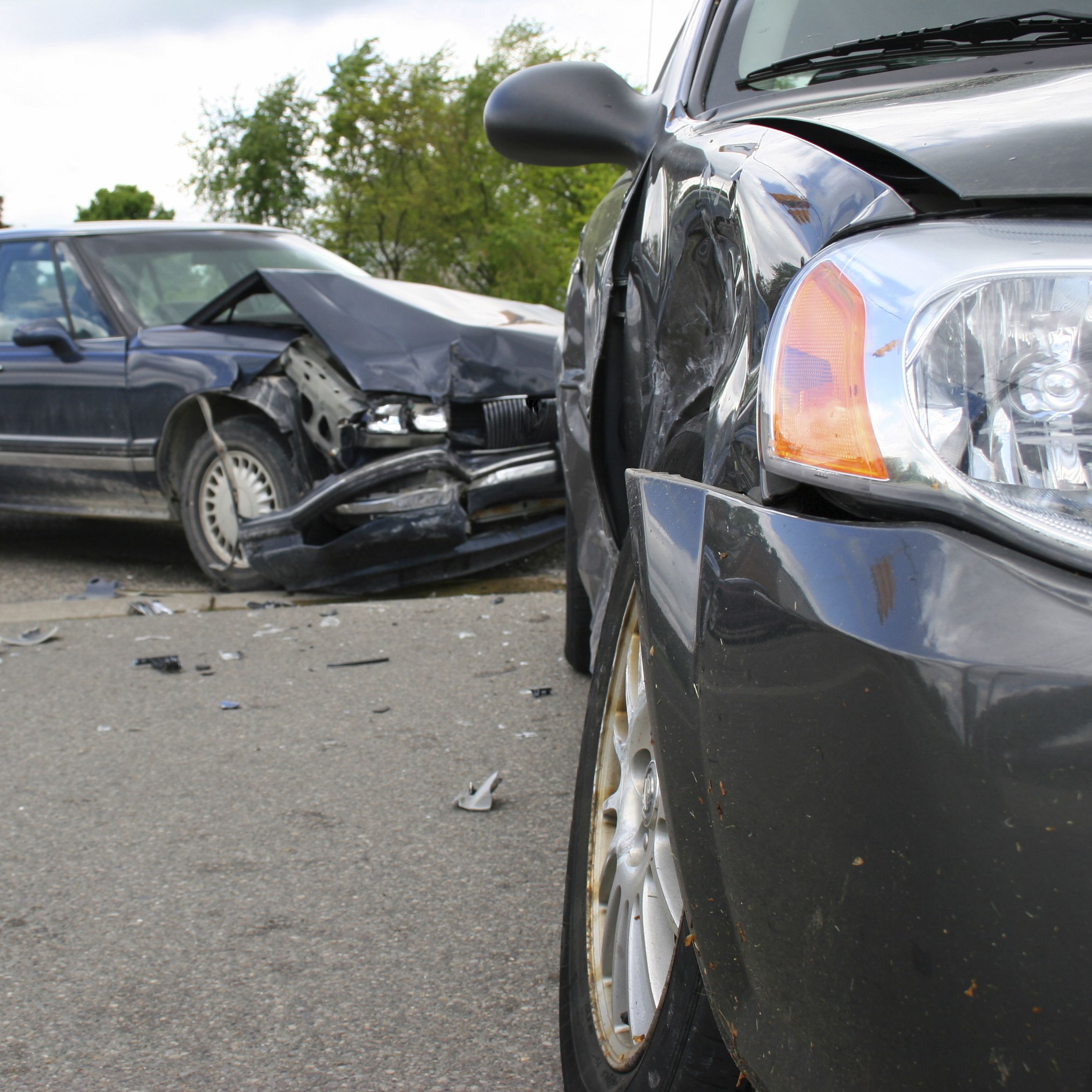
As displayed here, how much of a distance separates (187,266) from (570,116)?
193 inches

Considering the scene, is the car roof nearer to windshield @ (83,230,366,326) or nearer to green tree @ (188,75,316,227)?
windshield @ (83,230,366,326)

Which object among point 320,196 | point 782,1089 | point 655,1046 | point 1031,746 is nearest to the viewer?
point 1031,746

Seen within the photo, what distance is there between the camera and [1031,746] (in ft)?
3.01

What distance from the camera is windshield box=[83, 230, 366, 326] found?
258 inches

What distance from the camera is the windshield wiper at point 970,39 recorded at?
6.32 ft

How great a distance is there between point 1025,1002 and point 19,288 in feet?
23.7

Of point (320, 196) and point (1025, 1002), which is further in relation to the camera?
point (320, 196)

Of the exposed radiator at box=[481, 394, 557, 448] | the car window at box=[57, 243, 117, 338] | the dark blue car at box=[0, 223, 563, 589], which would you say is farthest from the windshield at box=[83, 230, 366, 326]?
the exposed radiator at box=[481, 394, 557, 448]

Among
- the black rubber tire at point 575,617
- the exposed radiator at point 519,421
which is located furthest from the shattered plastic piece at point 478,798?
the exposed radiator at point 519,421

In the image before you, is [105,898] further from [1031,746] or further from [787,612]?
[1031,746]

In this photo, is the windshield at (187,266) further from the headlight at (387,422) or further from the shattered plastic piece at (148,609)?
the shattered plastic piece at (148,609)

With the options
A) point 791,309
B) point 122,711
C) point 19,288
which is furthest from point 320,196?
point 791,309

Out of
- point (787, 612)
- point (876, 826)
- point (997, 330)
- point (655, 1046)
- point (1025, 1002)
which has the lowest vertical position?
point (655, 1046)

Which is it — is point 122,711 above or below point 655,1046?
below
